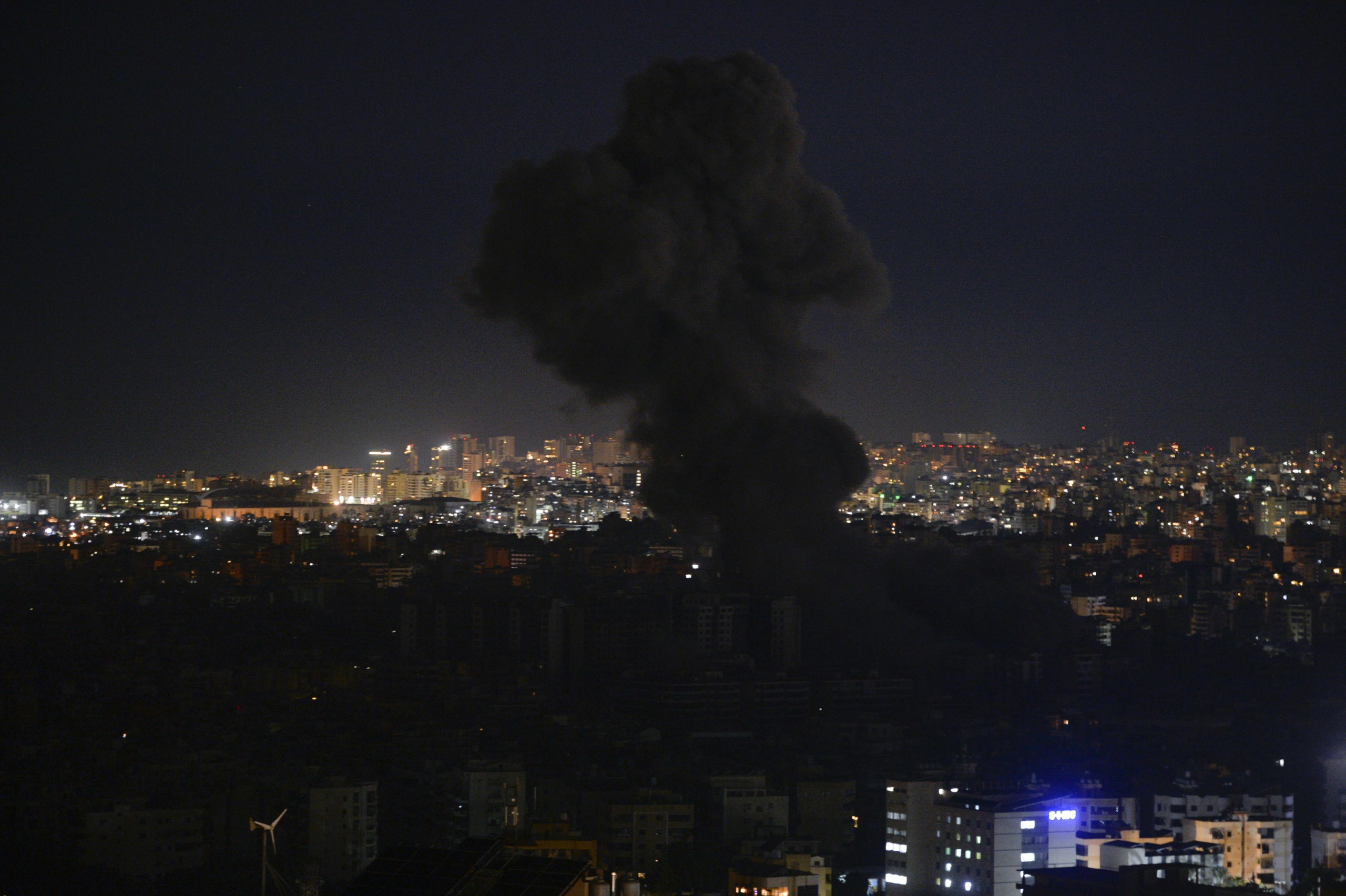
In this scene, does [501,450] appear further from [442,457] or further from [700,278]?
[700,278]

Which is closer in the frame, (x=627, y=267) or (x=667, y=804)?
(x=667, y=804)

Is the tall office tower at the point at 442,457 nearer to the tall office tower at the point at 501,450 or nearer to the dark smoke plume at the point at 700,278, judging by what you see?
the tall office tower at the point at 501,450

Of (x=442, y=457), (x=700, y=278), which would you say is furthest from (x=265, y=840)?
(x=442, y=457)

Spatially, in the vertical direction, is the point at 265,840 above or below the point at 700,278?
below

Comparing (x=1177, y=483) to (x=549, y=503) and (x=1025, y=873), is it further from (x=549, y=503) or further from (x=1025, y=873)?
(x=1025, y=873)

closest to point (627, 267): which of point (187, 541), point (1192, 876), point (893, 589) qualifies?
point (893, 589)

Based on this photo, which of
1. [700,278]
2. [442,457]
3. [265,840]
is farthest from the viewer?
[442,457]
